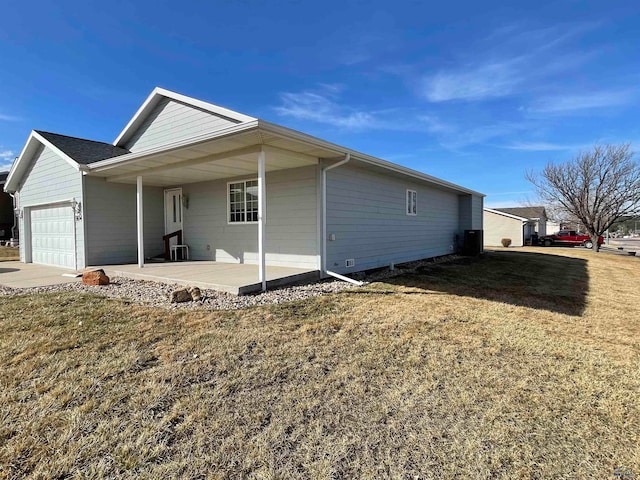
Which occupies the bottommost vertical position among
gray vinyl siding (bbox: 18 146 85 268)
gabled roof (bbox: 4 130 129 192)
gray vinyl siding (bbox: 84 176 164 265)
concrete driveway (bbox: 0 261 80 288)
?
concrete driveway (bbox: 0 261 80 288)

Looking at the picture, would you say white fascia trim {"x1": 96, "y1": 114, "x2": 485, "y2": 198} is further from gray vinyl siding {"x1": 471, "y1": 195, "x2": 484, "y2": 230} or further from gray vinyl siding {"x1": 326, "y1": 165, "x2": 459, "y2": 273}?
gray vinyl siding {"x1": 471, "y1": 195, "x2": 484, "y2": 230}

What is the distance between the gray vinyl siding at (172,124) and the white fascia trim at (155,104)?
0.13 m

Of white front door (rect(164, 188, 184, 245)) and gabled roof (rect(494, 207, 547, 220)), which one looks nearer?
white front door (rect(164, 188, 184, 245))

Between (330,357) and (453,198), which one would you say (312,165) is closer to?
(330,357)

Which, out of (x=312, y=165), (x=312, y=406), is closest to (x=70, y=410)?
(x=312, y=406)

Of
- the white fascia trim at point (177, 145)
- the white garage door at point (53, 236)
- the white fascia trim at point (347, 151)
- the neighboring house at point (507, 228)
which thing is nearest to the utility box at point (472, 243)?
the white fascia trim at point (347, 151)

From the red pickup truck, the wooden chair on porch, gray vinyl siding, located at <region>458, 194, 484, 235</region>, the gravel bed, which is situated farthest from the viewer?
the red pickup truck

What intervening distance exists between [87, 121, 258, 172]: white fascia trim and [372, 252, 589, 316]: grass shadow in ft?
14.8

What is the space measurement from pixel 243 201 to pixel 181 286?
3.49m

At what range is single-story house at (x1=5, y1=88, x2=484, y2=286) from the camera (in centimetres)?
742

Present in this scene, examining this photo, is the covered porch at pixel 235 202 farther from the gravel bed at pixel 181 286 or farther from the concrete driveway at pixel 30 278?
the concrete driveway at pixel 30 278

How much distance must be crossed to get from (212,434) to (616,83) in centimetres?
1524

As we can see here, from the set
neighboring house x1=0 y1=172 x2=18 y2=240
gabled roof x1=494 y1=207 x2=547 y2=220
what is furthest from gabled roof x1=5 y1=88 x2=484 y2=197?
gabled roof x1=494 y1=207 x2=547 y2=220

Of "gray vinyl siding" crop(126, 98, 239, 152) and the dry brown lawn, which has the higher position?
"gray vinyl siding" crop(126, 98, 239, 152)
